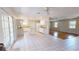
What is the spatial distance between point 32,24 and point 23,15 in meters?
0.20

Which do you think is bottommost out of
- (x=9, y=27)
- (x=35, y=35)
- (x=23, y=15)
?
(x=35, y=35)
